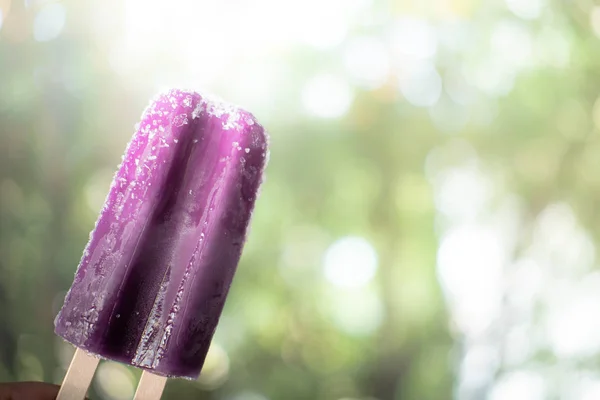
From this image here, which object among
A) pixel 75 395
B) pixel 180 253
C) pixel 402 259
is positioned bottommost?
pixel 75 395

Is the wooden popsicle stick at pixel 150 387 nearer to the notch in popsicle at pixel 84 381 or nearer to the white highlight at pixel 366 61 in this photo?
the notch in popsicle at pixel 84 381

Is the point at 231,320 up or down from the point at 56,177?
down

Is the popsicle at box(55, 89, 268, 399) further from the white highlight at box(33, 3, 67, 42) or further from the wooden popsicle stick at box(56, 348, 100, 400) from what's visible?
the white highlight at box(33, 3, 67, 42)

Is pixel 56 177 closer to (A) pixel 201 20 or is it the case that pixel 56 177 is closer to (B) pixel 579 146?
(A) pixel 201 20

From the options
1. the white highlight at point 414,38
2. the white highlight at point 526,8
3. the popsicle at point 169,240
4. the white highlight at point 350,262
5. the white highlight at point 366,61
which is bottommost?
the popsicle at point 169,240

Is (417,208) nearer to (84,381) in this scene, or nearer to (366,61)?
(366,61)

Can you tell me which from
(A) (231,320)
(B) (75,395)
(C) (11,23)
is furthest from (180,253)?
(C) (11,23)

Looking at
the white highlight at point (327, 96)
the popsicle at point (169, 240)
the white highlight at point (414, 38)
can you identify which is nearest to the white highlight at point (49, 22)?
the white highlight at point (327, 96)

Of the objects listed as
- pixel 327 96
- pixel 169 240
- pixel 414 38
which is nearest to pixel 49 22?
pixel 327 96
